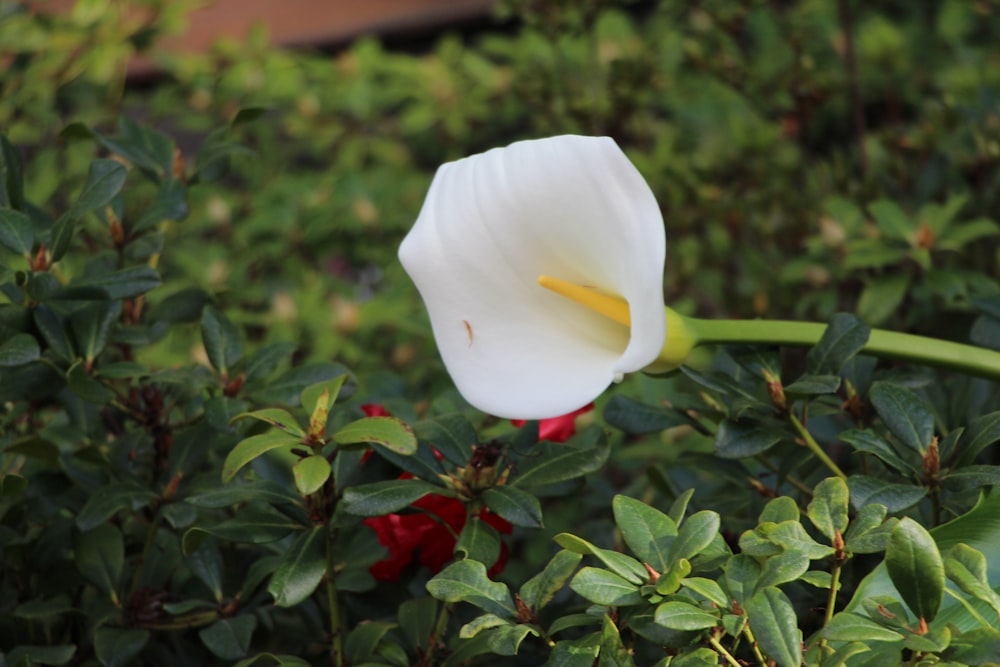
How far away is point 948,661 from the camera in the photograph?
496mm

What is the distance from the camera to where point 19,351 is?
27.8 inches

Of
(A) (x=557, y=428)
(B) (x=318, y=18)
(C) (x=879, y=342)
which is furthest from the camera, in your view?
(B) (x=318, y=18)

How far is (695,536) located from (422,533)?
0.88 feet

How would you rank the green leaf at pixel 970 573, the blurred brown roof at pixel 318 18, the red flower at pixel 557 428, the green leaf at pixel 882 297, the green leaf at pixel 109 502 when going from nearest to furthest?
the green leaf at pixel 970 573 < the green leaf at pixel 109 502 < the red flower at pixel 557 428 < the green leaf at pixel 882 297 < the blurred brown roof at pixel 318 18

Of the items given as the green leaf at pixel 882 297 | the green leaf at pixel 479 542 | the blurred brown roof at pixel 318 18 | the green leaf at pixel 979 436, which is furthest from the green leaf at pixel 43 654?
the blurred brown roof at pixel 318 18

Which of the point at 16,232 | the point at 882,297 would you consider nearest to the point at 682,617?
the point at 16,232

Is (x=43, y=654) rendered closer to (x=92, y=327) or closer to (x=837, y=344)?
(x=92, y=327)

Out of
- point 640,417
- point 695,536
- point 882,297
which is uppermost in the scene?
point 695,536

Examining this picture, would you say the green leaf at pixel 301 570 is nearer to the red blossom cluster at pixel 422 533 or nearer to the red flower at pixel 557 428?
the red blossom cluster at pixel 422 533

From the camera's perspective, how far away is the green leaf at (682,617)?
1.69 feet

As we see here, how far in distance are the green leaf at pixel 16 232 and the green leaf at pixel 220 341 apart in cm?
14

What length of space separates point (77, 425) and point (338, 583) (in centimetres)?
29

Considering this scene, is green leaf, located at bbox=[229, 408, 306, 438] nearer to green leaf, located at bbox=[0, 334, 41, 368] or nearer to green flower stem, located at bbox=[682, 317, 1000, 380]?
green leaf, located at bbox=[0, 334, 41, 368]

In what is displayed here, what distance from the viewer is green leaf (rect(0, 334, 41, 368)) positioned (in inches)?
27.5
